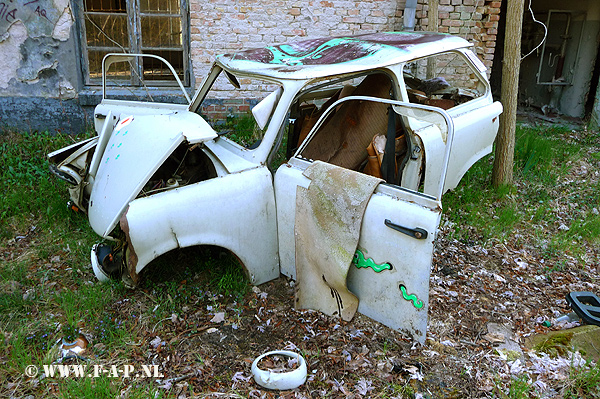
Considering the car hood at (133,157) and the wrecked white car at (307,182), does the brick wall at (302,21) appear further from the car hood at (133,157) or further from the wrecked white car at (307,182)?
the car hood at (133,157)

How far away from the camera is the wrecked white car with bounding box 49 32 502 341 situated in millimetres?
2867

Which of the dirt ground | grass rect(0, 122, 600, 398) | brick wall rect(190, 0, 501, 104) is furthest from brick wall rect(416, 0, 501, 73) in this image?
the dirt ground

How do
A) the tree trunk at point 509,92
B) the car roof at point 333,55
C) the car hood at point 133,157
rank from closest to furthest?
the car hood at point 133,157 → the car roof at point 333,55 → the tree trunk at point 509,92

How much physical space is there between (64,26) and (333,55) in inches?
168

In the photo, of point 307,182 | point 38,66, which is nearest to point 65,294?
point 307,182

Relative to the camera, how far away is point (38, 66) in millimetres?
6199

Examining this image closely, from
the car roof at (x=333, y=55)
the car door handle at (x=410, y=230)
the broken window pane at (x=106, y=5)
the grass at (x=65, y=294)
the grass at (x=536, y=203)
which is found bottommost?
the grass at (x=65, y=294)

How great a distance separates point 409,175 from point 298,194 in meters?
0.93

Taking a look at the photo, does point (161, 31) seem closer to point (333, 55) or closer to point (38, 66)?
point (38, 66)

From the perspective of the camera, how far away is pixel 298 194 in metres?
3.13

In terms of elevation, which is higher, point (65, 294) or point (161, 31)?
point (161, 31)

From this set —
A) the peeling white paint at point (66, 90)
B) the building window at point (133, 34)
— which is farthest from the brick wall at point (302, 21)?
the peeling white paint at point (66, 90)

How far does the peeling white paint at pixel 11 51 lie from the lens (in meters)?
6.00

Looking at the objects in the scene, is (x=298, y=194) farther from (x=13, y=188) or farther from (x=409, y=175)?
(x=13, y=188)
